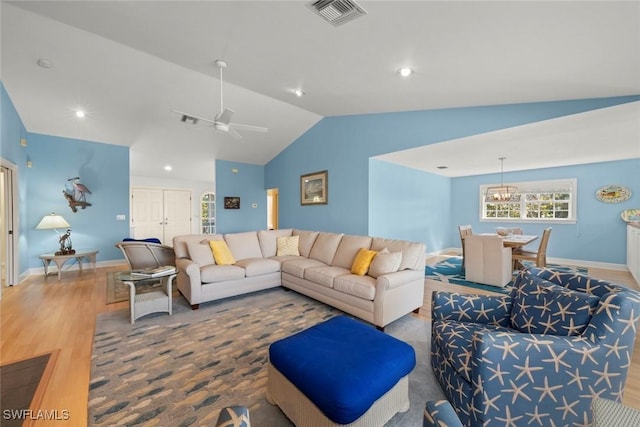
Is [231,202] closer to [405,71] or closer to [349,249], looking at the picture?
[349,249]

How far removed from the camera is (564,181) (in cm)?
589

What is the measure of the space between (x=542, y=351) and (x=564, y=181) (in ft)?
21.8

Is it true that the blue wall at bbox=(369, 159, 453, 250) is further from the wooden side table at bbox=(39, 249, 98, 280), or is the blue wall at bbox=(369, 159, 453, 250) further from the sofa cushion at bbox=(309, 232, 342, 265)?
the wooden side table at bbox=(39, 249, 98, 280)

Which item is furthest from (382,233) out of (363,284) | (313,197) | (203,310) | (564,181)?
(564,181)

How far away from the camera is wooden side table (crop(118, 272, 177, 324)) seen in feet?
9.32

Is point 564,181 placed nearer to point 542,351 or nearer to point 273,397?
point 542,351

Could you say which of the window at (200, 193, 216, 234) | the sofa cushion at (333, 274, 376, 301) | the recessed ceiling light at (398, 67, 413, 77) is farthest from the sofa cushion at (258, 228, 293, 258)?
the window at (200, 193, 216, 234)

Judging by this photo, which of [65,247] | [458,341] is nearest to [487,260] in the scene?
[458,341]

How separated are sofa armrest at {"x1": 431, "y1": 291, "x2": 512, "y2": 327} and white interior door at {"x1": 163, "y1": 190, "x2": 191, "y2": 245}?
8670 mm

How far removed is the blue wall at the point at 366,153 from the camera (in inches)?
131

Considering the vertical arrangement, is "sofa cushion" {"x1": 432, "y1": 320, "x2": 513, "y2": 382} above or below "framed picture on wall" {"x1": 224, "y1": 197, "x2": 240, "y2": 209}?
below

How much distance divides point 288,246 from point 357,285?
77.4 inches

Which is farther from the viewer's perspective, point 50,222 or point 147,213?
point 147,213

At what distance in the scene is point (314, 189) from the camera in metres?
6.00
